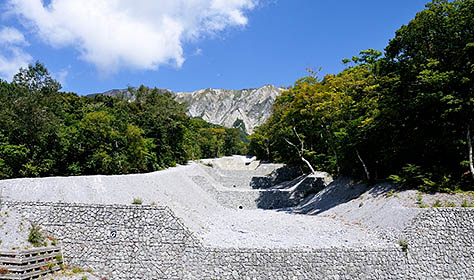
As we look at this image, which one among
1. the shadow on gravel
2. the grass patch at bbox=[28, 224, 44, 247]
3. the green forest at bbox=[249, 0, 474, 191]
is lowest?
the shadow on gravel

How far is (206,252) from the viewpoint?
10.4m

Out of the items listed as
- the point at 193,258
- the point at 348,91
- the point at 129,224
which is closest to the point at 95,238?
the point at 129,224

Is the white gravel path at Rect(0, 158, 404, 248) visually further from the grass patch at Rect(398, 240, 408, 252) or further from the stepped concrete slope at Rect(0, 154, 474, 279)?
the grass patch at Rect(398, 240, 408, 252)

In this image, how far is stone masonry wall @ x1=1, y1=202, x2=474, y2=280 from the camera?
10.1 m

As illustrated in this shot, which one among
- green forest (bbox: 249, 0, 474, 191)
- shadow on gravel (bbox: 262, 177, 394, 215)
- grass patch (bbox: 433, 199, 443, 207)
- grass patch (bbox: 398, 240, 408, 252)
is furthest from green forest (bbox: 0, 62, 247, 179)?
grass patch (bbox: 433, 199, 443, 207)

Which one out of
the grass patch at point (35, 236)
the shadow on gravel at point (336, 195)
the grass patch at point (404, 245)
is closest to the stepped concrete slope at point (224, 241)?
the grass patch at point (404, 245)

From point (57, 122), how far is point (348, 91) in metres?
22.1

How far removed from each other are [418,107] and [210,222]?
13.7 m

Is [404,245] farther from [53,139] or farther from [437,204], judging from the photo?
[53,139]

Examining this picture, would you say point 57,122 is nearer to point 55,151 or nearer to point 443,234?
point 55,151

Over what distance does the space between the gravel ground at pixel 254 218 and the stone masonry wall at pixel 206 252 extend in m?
0.55

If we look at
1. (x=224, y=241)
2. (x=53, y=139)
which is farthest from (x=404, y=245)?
(x=53, y=139)

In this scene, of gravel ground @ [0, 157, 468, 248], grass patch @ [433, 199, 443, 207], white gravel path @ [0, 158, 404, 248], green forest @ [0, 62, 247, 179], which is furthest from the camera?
green forest @ [0, 62, 247, 179]

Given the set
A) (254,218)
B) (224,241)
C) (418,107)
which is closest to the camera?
(224,241)
